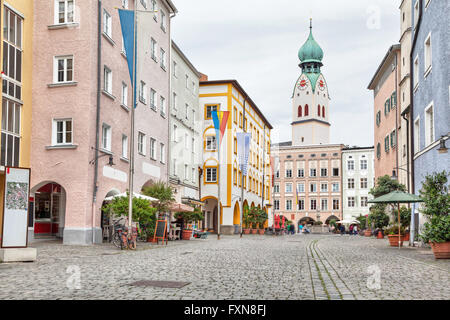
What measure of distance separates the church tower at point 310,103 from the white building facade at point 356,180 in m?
16.1

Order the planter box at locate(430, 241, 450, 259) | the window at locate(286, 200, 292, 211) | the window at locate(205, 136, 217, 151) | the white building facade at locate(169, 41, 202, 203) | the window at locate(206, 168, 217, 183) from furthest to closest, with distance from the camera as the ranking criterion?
the window at locate(286, 200, 292, 211) → the window at locate(205, 136, 217, 151) → the window at locate(206, 168, 217, 183) → the white building facade at locate(169, 41, 202, 203) → the planter box at locate(430, 241, 450, 259)

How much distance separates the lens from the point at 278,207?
101 m

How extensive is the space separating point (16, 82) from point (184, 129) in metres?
21.7

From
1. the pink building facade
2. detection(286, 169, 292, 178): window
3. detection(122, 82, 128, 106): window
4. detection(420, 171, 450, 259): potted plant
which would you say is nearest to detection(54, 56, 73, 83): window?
the pink building facade

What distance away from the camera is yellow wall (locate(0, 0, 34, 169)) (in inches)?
939

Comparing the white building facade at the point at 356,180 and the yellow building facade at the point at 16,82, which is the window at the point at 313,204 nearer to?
the white building facade at the point at 356,180

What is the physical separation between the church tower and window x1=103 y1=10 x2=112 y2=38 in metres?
84.9

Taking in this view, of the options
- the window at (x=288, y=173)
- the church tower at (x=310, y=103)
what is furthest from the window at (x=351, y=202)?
the church tower at (x=310, y=103)

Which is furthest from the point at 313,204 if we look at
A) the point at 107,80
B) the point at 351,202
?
the point at 107,80

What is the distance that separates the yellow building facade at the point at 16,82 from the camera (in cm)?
2211

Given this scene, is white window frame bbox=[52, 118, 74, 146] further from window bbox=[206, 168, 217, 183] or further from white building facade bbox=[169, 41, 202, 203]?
window bbox=[206, 168, 217, 183]

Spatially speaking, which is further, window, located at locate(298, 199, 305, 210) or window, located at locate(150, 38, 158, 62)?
window, located at locate(298, 199, 305, 210)

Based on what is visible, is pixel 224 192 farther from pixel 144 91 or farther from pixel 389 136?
pixel 144 91
